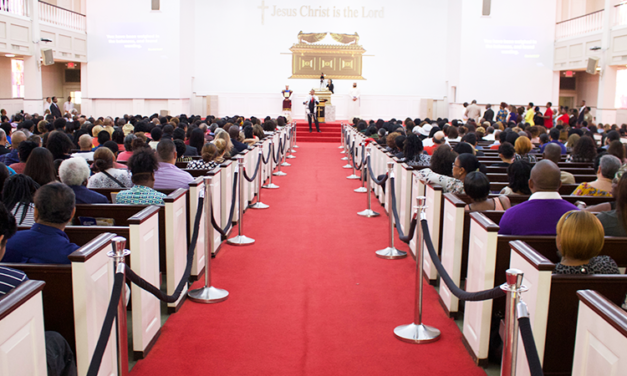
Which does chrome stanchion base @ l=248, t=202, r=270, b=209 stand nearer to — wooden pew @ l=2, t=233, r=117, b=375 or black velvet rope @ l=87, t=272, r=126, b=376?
wooden pew @ l=2, t=233, r=117, b=375

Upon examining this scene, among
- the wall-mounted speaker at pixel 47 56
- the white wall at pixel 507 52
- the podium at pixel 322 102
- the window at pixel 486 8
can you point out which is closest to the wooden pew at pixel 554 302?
the podium at pixel 322 102

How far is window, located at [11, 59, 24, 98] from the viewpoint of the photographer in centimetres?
2092

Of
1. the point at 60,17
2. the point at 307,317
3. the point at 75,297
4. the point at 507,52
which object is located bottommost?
the point at 307,317

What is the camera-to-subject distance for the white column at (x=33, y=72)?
61.1ft

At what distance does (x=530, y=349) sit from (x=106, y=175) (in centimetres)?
463

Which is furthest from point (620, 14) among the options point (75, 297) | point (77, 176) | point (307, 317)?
point (75, 297)

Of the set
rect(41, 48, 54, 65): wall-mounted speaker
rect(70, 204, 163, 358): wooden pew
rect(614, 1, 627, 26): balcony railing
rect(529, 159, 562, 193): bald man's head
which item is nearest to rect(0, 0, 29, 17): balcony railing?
rect(41, 48, 54, 65): wall-mounted speaker

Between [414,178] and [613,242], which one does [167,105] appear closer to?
[414,178]

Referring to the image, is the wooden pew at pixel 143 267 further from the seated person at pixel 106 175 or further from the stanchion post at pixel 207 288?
the seated person at pixel 106 175

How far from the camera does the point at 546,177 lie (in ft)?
12.6

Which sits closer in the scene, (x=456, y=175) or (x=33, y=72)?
(x=456, y=175)

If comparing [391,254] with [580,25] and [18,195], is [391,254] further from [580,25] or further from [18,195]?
[580,25]

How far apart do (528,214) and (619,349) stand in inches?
70.3

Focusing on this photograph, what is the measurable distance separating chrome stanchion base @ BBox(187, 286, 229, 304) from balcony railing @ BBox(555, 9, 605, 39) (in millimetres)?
18677
